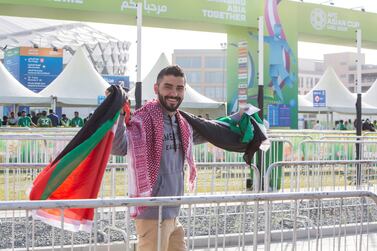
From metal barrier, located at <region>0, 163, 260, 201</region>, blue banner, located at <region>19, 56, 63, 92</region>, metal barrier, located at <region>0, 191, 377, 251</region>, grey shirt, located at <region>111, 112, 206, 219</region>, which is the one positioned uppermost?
blue banner, located at <region>19, 56, 63, 92</region>

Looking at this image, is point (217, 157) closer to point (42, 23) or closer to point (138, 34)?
point (138, 34)

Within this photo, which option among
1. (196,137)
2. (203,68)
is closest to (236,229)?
(196,137)

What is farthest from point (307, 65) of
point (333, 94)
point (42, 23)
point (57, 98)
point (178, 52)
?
point (57, 98)

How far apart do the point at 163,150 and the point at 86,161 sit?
52 cm


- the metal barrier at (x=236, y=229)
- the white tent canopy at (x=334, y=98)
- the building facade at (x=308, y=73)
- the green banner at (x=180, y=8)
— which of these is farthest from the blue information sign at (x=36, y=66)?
the building facade at (x=308, y=73)

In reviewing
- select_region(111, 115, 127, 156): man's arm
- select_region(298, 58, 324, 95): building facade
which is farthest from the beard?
select_region(298, 58, 324, 95): building facade

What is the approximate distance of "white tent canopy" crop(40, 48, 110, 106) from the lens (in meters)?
24.6

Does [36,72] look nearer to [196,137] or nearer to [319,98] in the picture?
[319,98]

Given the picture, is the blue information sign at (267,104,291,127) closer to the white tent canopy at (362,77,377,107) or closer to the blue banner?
the white tent canopy at (362,77,377,107)

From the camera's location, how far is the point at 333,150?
527 inches

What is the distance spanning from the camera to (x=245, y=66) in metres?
9.82

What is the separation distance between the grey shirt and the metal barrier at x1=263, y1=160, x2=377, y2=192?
4209 millimetres

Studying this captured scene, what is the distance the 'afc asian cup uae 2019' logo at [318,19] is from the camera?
21.1 meters

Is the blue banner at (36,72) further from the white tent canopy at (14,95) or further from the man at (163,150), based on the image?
the man at (163,150)
